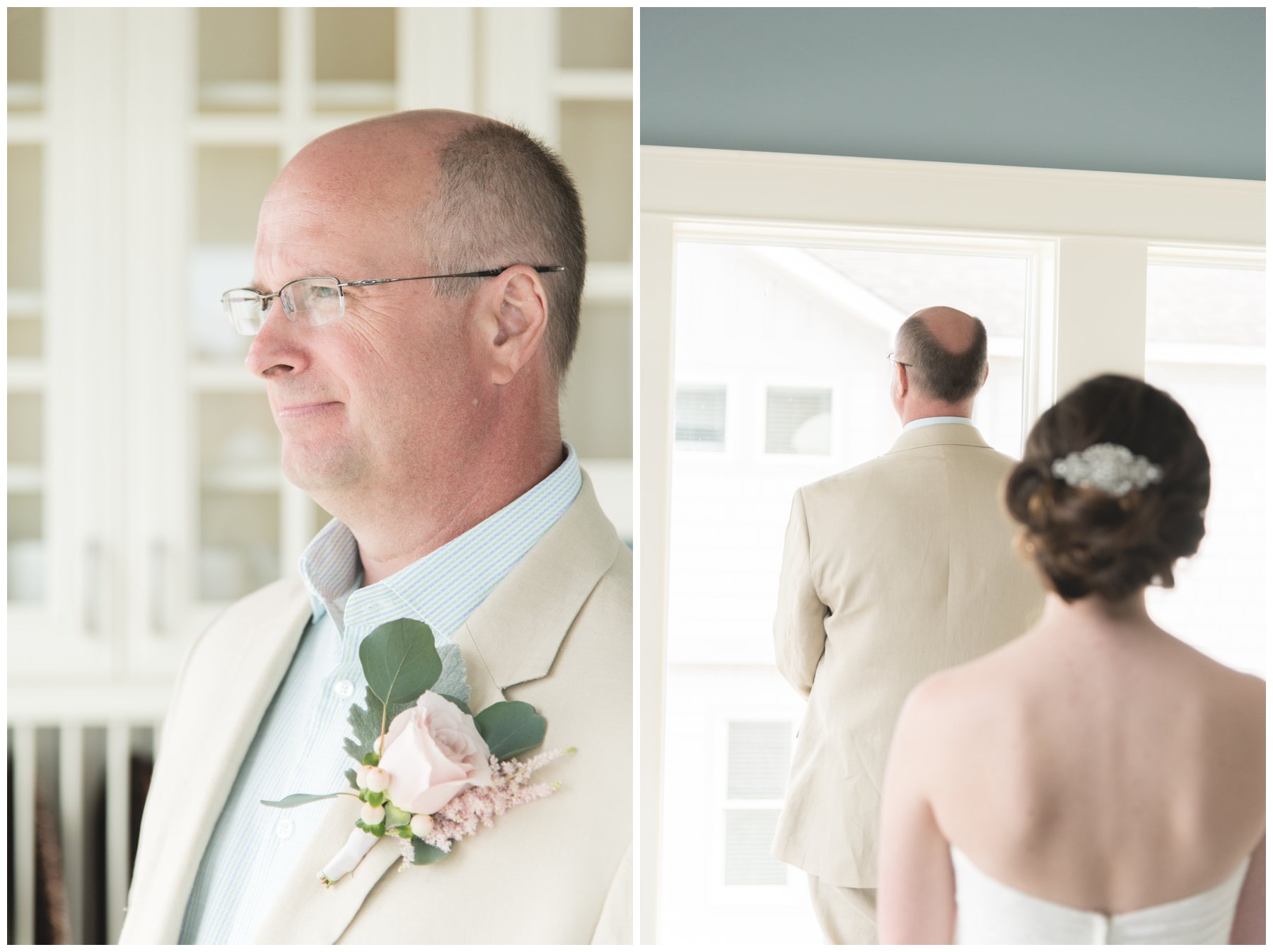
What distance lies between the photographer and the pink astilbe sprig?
4.00 feet

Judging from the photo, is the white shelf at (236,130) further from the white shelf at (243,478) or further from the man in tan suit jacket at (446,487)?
the white shelf at (243,478)

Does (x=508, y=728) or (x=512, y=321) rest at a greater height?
(x=512, y=321)

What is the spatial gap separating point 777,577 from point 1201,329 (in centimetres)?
76

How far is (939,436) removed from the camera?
1373 millimetres

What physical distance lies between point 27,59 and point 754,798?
1.69 m

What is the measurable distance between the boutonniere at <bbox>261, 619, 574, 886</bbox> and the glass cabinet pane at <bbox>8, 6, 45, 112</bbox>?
1196 millimetres

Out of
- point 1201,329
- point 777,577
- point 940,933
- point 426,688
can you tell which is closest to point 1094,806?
point 940,933

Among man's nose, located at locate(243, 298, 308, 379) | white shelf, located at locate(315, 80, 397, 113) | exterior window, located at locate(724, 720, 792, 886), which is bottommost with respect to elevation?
exterior window, located at locate(724, 720, 792, 886)

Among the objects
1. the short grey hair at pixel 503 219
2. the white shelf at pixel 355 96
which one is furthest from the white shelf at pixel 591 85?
the white shelf at pixel 355 96

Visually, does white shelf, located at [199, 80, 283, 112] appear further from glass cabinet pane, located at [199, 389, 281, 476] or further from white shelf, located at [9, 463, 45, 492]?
white shelf, located at [9, 463, 45, 492]

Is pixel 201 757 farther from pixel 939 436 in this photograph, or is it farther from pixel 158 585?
pixel 939 436

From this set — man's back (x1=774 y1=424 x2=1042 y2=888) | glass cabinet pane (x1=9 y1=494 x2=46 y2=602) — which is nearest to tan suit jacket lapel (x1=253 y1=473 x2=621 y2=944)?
man's back (x1=774 y1=424 x2=1042 y2=888)

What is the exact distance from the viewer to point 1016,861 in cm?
113

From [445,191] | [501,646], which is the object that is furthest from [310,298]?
[501,646]
